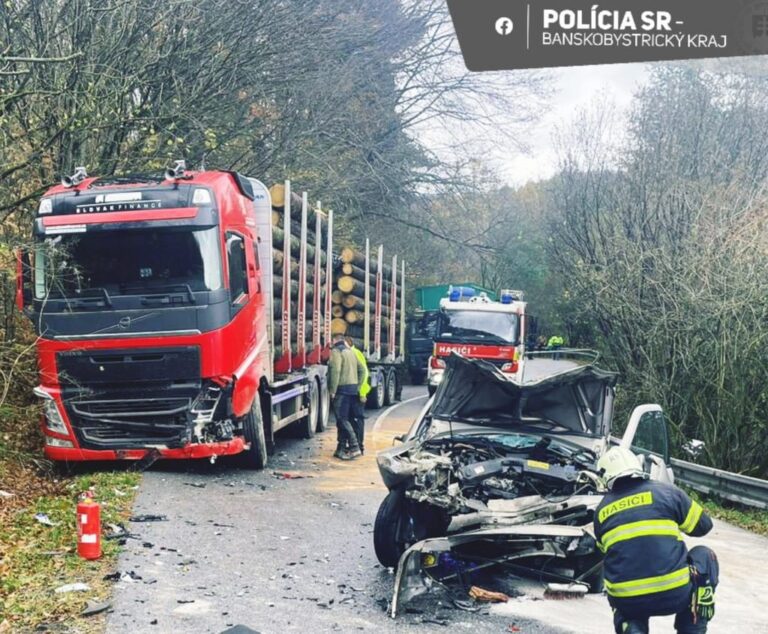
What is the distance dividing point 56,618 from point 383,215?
2118 centimetres

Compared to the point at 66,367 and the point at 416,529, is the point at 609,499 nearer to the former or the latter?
the point at 416,529

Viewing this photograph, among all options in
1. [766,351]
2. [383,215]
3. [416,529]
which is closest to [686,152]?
[766,351]

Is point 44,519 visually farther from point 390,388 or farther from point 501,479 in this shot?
point 390,388

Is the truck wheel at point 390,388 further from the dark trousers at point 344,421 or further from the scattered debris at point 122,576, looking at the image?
the scattered debris at point 122,576

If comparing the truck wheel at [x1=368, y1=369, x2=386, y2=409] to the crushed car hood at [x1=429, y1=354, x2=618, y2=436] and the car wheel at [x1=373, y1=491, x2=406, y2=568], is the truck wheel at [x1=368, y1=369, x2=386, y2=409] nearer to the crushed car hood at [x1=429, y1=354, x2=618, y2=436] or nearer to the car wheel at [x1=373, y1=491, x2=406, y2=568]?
the crushed car hood at [x1=429, y1=354, x2=618, y2=436]

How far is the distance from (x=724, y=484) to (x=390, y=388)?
11306 millimetres

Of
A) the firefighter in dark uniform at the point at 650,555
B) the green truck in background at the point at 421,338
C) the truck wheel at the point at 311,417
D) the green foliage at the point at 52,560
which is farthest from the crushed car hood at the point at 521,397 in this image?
the green truck in background at the point at 421,338

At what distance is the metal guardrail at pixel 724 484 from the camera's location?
10.5 m

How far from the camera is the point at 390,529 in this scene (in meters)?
6.63

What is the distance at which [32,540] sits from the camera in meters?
7.01

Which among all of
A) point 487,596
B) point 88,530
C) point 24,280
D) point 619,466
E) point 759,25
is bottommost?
point 487,596

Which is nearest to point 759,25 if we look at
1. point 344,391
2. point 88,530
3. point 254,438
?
point 344,391

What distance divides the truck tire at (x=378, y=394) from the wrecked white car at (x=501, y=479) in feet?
38.3

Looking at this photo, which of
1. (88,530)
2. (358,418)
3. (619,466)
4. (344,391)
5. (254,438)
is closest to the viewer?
(619,466)
